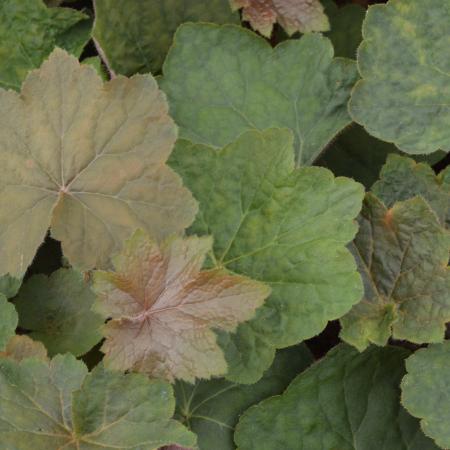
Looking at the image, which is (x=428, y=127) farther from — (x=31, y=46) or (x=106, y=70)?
(x=31, y=46)

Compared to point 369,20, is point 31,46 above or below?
above

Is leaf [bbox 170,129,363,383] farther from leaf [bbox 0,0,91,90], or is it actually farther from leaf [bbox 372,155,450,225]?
leaf [bbox 0,0,91,90]

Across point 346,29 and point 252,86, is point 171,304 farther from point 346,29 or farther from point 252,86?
point 346,29

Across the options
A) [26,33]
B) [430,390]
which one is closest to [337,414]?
[430,390]

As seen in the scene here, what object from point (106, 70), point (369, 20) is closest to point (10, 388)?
point (106, 70)

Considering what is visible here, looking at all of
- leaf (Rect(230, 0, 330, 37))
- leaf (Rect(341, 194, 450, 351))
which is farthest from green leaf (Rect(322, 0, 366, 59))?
leaf (Rect(341, 194, 450, 351))
